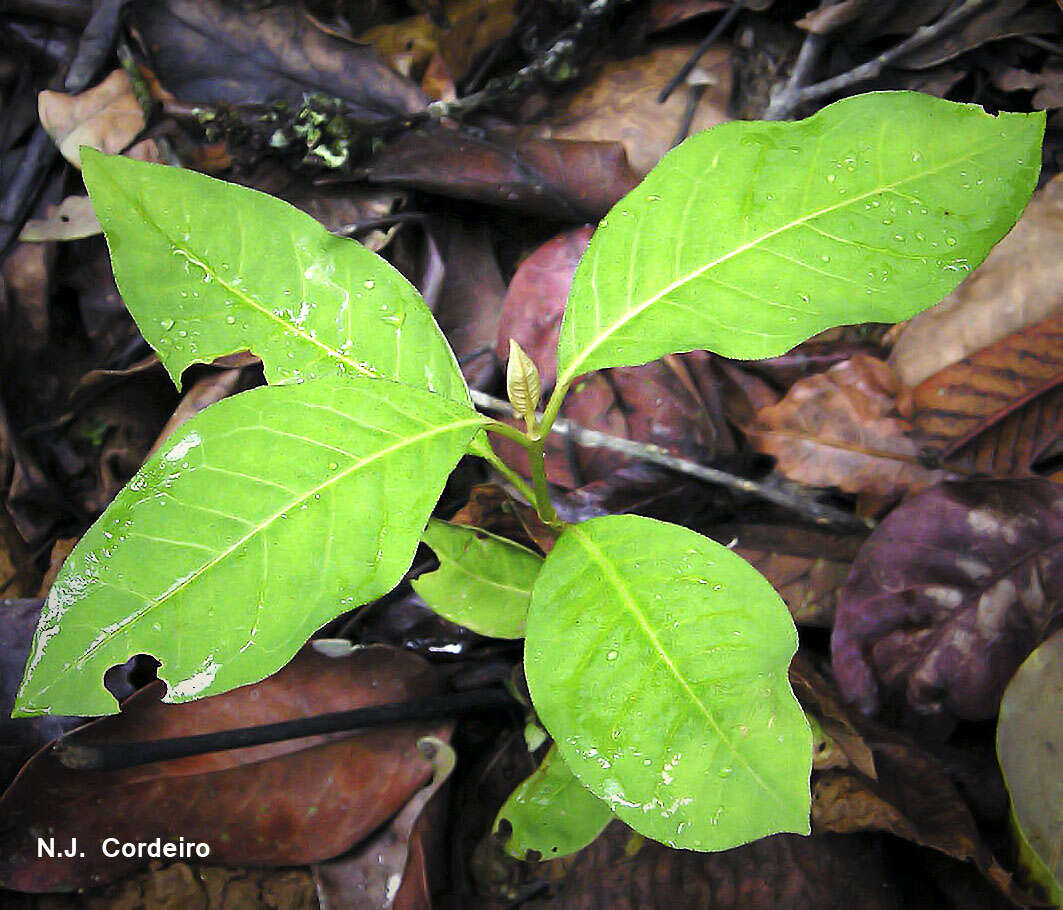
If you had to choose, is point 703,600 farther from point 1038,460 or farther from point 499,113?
point 499,113

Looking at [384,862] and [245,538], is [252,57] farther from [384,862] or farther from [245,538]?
[384,862]

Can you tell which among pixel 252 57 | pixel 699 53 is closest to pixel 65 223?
pixel 252 57

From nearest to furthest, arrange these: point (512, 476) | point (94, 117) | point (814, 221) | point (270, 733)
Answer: point (814, 221) → point (512, 476) → point (270, 733) → point (94, 117)

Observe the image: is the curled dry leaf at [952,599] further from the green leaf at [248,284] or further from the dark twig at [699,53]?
the dark twig at [699,53]

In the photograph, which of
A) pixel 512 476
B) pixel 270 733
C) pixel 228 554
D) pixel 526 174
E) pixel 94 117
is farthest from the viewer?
pixel 94 117

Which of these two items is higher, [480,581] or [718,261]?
[718,261]

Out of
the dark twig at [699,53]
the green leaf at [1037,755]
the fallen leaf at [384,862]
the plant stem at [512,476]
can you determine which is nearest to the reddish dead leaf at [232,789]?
the fallen leaf at [384,862]
